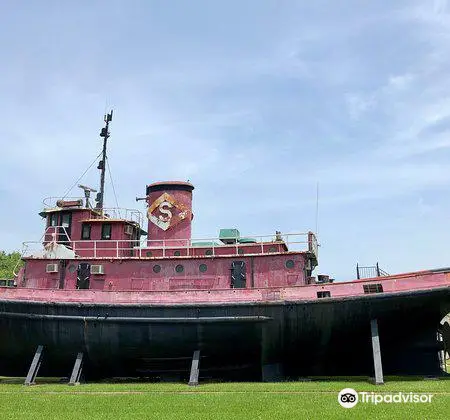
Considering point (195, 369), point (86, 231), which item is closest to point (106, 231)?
point (86, 231)

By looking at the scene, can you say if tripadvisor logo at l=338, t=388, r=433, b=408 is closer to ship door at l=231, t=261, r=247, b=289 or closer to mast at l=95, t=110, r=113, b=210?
ship door at l=231, t=261, r=247, b=289

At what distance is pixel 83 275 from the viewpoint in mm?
20500

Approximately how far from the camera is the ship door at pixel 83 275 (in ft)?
66.7

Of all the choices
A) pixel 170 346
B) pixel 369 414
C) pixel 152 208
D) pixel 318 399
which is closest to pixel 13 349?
pixel 170 346

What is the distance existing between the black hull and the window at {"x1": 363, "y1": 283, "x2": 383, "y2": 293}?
38 cm

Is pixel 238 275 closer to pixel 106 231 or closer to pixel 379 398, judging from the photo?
pixel 106 231

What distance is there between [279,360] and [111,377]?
268 inches

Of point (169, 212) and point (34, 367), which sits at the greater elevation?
point (169, 212)

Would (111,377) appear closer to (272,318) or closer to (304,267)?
(272,318)

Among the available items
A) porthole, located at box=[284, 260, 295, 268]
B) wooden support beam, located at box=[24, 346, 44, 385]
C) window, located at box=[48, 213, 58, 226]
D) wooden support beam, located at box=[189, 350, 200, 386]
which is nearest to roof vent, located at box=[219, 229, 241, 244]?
porthole, located at box=[284, 260, 295, 268]

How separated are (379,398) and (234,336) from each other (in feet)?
24.0

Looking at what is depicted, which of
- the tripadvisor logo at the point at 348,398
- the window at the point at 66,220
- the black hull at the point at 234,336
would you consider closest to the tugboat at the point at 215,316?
the black hull at the point at 234,336

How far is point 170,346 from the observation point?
18.2 meters

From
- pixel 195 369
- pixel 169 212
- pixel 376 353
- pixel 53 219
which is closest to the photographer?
pixel 376 353
